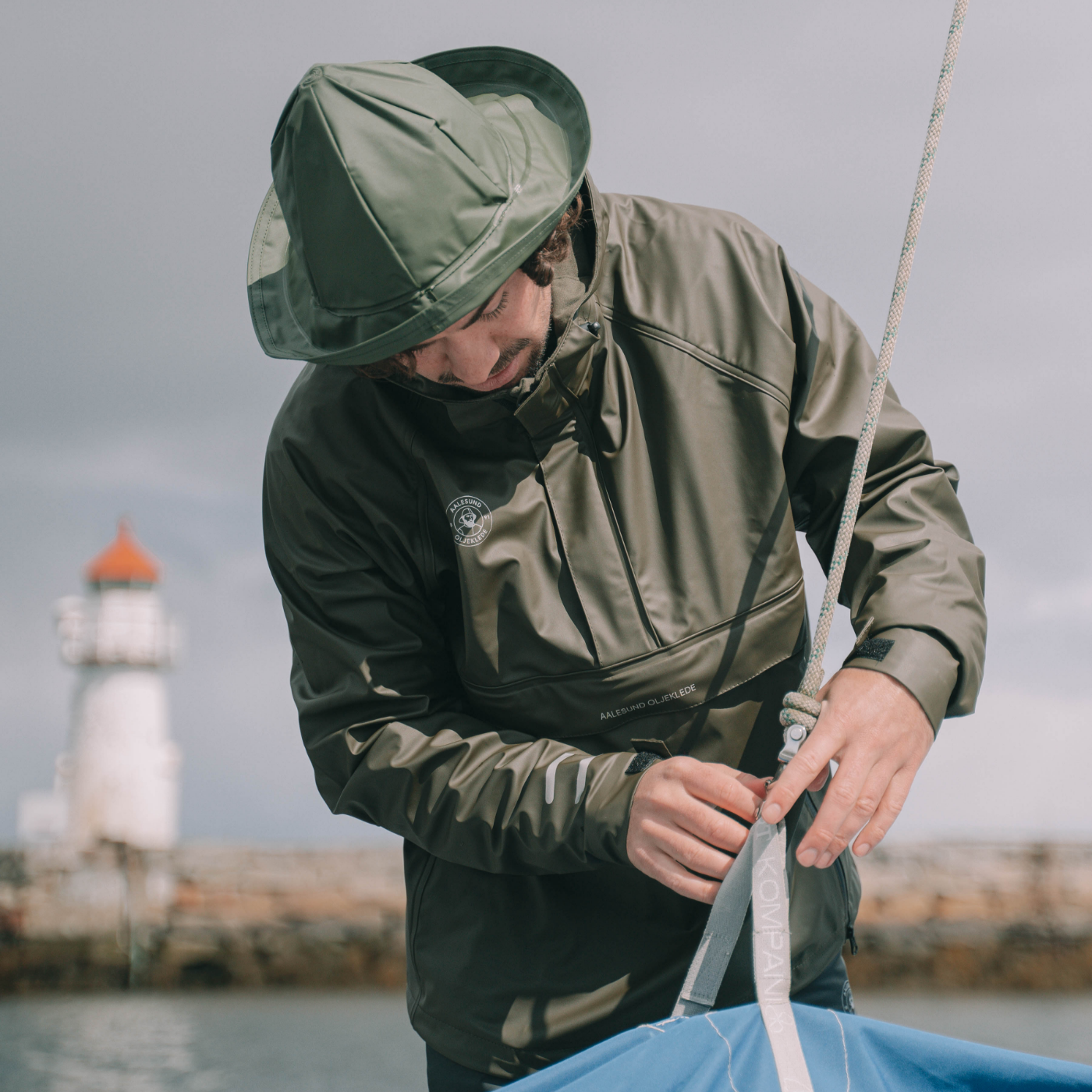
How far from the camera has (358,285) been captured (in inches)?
49.4

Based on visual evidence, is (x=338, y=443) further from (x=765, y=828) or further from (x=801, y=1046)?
(x=801, y=1046)

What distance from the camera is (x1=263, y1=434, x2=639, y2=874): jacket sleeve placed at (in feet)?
4.46

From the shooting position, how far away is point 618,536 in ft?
4.73

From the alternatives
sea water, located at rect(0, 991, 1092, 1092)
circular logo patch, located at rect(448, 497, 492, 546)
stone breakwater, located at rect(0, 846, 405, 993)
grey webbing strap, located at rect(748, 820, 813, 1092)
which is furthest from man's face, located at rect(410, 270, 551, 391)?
stone breakwater, located at rect(0, 846, 405, 993)

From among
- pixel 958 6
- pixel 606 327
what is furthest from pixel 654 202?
pixel 958 6

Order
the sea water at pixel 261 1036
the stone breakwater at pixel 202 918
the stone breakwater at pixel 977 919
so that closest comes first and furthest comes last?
the sea water at pixel 261 1036 → the stone breakwater at pixel 977 919 → the stone breakwater at pixel 202 918

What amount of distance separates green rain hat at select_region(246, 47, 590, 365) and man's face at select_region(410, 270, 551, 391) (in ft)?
0.20

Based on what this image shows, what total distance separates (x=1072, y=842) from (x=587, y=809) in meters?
13.3

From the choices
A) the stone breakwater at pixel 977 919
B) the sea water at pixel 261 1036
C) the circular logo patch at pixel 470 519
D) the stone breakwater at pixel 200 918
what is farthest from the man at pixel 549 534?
the stone breakwater at pixel 200 918

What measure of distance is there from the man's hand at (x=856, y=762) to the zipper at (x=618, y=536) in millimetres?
241

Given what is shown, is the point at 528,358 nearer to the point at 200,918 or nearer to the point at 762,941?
the point at 762,941

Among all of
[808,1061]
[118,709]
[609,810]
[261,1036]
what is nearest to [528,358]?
[609,810]

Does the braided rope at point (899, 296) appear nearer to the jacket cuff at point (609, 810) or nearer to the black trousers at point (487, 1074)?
the jacket cuff at point (609, 810)

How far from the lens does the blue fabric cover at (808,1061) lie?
110 cm
